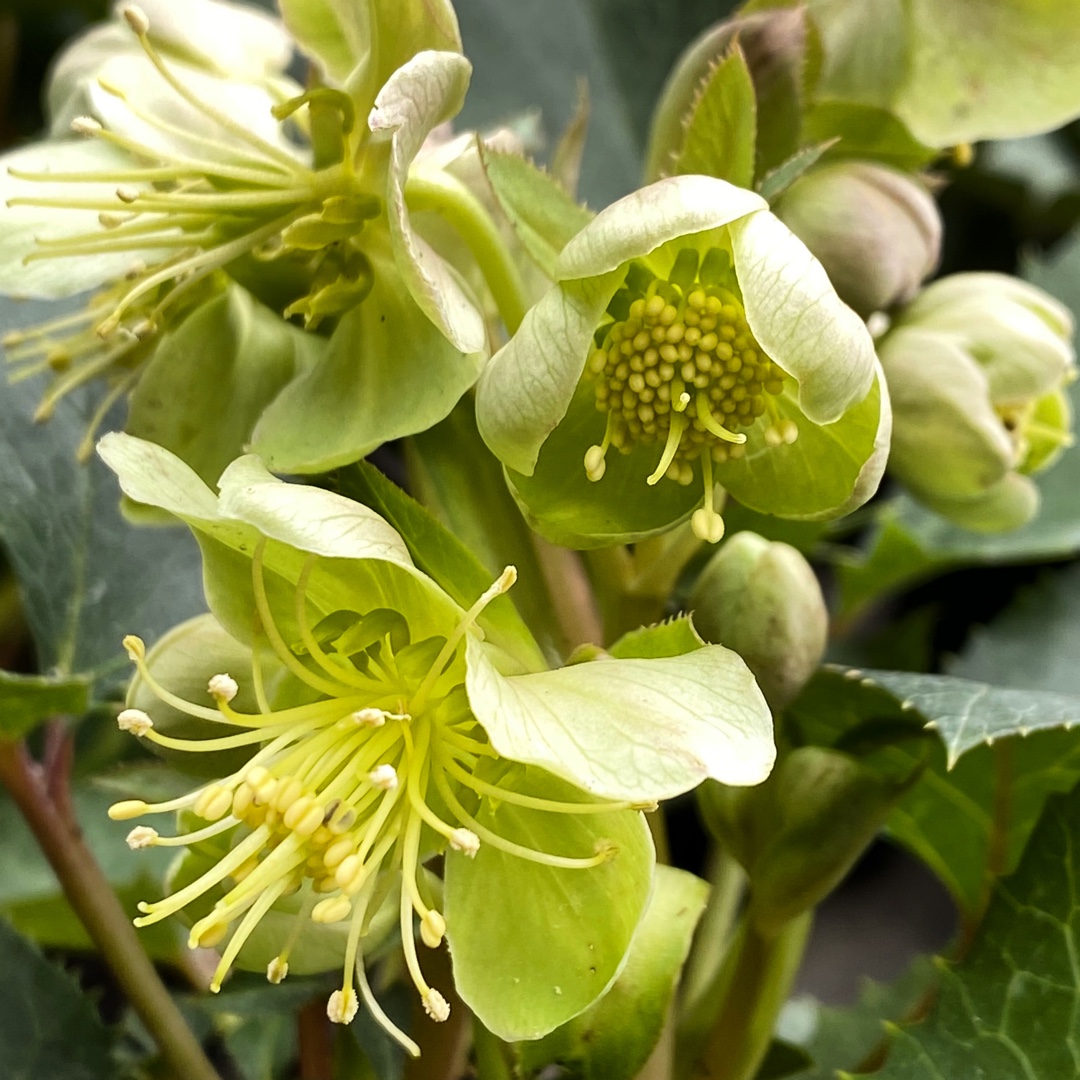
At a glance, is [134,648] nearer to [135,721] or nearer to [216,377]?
[135,721]

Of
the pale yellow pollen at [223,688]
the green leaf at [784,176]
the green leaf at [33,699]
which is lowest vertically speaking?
the green leaf at [33,699]

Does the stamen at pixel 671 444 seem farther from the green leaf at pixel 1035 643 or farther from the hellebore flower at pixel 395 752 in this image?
the green leaf at pixel 1035 643

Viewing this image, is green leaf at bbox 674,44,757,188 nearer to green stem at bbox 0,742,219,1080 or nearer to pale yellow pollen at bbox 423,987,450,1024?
pale yellow pollen at bbox 423,987,450,1024

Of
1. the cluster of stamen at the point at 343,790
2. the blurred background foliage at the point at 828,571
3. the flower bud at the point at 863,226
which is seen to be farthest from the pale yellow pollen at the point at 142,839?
the flower bud at the point at 863,226

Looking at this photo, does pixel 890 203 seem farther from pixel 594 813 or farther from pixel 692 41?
pixel 692 41

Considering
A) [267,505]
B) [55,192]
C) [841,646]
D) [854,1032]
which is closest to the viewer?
[267,505]

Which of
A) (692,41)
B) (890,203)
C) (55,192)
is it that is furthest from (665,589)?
(692,41)

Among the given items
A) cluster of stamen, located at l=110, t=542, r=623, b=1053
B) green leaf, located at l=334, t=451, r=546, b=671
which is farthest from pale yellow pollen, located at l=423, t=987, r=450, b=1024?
green leaf, located at l=334, t=451, r=546, b=671
